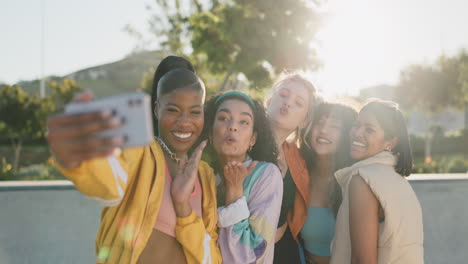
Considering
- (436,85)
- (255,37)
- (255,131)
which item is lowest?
(255,131)

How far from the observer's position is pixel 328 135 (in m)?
2.98

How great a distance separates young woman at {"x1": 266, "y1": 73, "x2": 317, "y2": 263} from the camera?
110 inches

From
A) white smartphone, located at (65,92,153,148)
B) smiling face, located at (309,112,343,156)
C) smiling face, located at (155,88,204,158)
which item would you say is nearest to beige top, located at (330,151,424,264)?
smiling face, located at (309,112,343,156)

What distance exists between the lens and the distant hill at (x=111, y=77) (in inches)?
3032

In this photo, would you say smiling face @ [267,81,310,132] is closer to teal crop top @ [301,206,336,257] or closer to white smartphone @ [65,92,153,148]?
teal crop top @ [301,206,336,257]

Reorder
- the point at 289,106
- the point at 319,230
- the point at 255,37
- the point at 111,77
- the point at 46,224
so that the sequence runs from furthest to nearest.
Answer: the point at 111,77 < the point at 255,37 < the point at 46,224 < the point at 289,106 < the point at 319,230

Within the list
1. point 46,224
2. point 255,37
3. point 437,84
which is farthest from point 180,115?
point 437,84

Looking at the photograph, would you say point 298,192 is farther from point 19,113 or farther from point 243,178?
point 19,113

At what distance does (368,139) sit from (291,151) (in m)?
0.66

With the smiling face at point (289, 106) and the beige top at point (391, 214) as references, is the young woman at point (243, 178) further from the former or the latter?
the beige top at point (391, 214)

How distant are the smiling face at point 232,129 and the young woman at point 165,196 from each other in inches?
13.7

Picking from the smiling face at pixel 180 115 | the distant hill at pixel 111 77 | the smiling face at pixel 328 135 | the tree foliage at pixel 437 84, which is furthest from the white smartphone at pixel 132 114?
the distant hill at pixel 111 77

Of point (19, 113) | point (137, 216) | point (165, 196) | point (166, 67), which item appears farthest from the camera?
point (19, 113)

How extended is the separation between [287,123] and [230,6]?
10.9 meters
